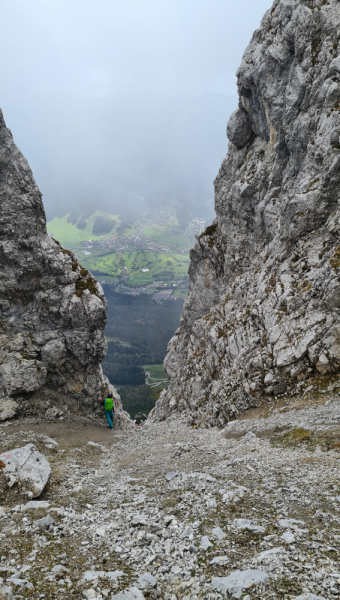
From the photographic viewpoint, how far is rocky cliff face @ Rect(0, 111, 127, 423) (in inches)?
1245

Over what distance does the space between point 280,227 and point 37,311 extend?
31022 mm

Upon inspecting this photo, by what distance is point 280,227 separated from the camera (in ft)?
109

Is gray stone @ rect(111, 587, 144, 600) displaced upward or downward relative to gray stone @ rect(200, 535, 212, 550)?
upward

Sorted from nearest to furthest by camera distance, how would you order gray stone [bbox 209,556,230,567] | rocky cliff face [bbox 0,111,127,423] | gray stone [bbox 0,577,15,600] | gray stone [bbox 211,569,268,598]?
gray stone [bbox 0,577,15,600] < gray stone [bbox 211,569,268,598] < gray stone [bbox 209,556,230,567] < rocky cliff face [bbox 0,111,127,423]

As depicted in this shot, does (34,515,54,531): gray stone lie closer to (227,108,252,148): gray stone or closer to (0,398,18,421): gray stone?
(0,398,18,421): gray stone

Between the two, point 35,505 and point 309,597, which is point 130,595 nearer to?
point 309,597

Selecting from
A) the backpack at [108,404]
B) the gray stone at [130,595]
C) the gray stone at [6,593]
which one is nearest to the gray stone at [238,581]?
the gray stone at [130,595]

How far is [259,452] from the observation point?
1619cm

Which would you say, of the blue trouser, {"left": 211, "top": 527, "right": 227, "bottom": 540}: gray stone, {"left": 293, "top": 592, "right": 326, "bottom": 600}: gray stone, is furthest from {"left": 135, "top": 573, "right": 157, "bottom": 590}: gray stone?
the blue trouser

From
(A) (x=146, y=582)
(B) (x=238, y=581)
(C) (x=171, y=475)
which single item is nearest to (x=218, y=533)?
(B) (x=238, y=581)

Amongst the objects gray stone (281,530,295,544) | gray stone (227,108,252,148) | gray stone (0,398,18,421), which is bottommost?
gray stone (0,398,18,421)

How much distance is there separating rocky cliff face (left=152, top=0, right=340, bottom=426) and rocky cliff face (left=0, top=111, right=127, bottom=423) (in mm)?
16860

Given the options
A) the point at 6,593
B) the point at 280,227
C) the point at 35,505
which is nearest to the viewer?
the point at 6,593

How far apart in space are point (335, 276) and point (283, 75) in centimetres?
2863
